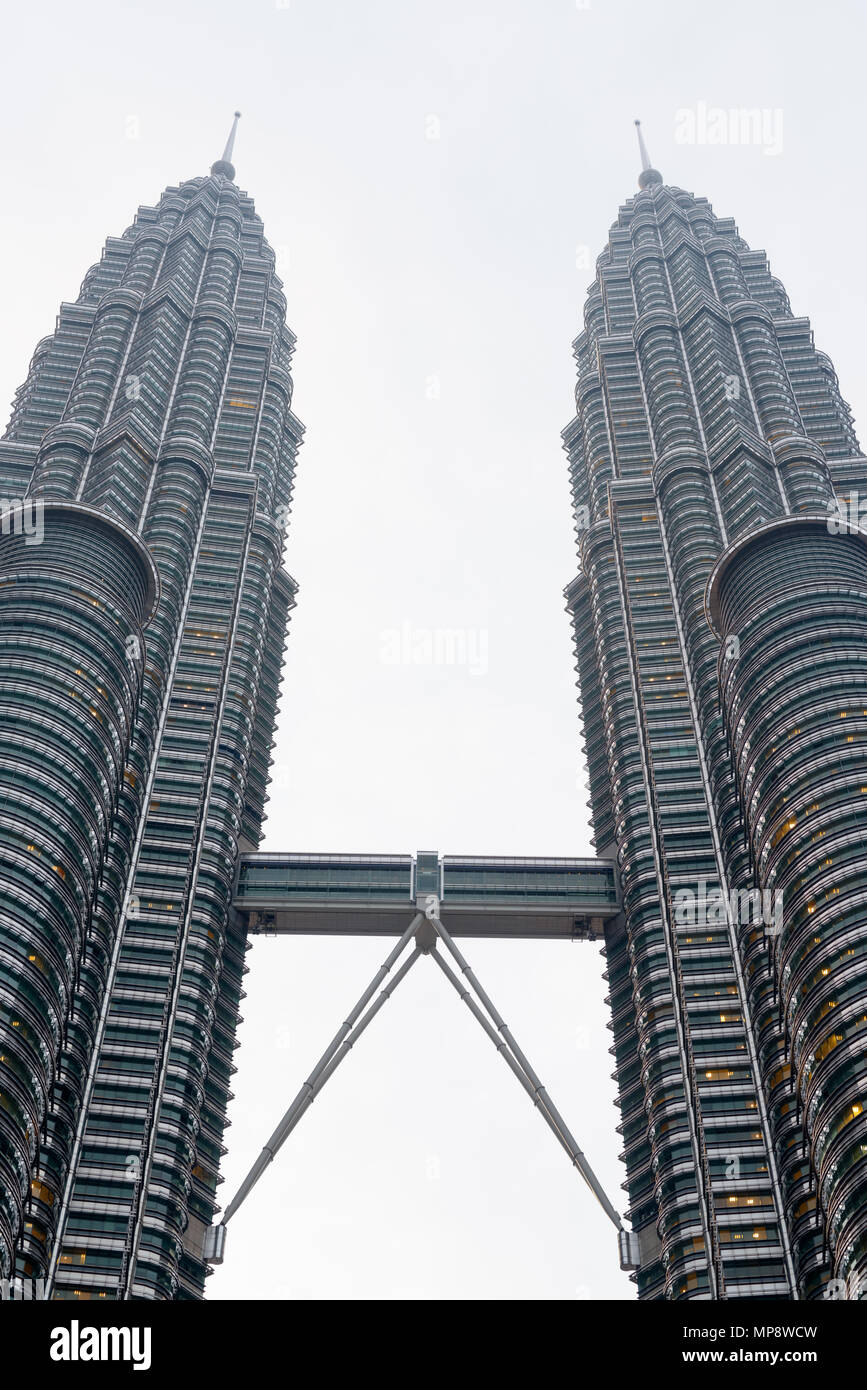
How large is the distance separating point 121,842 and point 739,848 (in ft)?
Result: 204

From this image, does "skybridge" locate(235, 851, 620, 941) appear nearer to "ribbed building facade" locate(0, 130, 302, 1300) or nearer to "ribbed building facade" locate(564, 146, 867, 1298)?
"ribbed building facade" locate(564, 146, 867, 1298)

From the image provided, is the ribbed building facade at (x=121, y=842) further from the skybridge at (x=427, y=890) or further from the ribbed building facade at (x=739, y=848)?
the ribbed building facade at (x=739, y=848)

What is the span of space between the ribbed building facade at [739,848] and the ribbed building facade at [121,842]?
42.2 meters

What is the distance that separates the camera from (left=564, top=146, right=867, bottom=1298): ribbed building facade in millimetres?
107375

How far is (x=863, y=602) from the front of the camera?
5231 inches

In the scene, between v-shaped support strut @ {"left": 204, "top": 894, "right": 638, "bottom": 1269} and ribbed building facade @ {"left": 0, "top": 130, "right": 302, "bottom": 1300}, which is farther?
v-shaped support strut @ {"left": 204, "top": 894, "right": 638, "bottom": 1269}

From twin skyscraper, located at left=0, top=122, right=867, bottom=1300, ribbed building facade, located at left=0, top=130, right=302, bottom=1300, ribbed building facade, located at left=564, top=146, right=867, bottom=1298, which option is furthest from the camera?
ribbed building facade, located at left=0, top=130, right=302, bottom=1300

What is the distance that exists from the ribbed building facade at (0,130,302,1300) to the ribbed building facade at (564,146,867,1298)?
4224 centimetres

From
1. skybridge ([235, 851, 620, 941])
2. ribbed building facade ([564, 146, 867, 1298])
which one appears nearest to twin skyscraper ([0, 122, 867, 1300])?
ribbed building facade ([564, 146, 867, 1298])

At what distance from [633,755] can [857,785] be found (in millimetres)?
40743

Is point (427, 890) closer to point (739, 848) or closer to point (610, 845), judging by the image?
point (610, 845)

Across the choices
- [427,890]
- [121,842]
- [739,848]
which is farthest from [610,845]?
[121,842]
